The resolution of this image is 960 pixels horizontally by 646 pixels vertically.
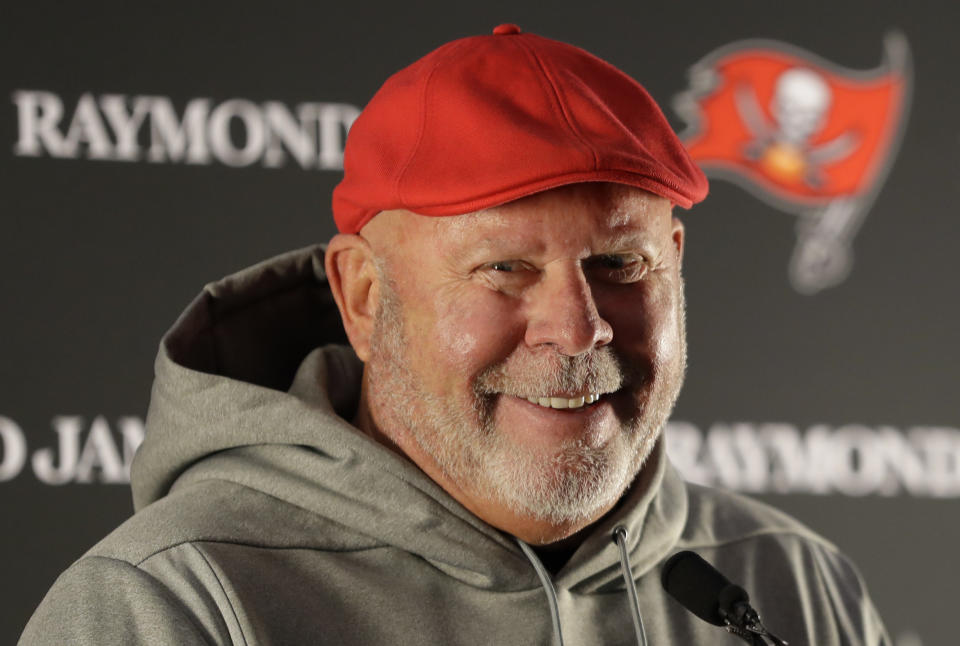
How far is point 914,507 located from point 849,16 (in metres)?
0.97

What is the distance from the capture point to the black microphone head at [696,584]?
120 cm

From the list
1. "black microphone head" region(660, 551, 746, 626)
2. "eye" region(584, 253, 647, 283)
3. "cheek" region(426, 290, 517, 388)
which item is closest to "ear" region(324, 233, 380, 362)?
"cheek" region(426, 290, 517, 388)

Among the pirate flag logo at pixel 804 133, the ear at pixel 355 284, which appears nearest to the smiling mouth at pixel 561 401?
the ear at pixel 355 284

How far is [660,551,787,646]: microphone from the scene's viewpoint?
115cm

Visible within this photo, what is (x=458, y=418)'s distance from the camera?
131 cm

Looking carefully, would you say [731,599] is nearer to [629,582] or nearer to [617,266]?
[629,582]

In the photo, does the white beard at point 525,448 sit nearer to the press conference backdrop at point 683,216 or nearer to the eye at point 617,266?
the eye at point 617,266

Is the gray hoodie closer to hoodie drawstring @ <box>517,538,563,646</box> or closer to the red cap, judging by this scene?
hoodie drawstring @ <box>517,538,563,646</box>

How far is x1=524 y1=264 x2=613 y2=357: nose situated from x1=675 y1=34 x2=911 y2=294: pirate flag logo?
1.28 meters

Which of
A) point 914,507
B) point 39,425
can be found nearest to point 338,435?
point 39,425

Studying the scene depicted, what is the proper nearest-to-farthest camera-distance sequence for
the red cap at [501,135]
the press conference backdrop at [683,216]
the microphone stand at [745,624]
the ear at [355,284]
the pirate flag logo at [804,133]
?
the microphone stand at [745,624]
the red cap at [501,135]
the ear at [355,284]
the press conference backdrop at [683,216]
the pirate flag logo at [804,133]

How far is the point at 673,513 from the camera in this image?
149cm

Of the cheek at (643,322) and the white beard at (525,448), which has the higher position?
the cheek at (643,322)

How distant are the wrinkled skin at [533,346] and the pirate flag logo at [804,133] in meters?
1.17
